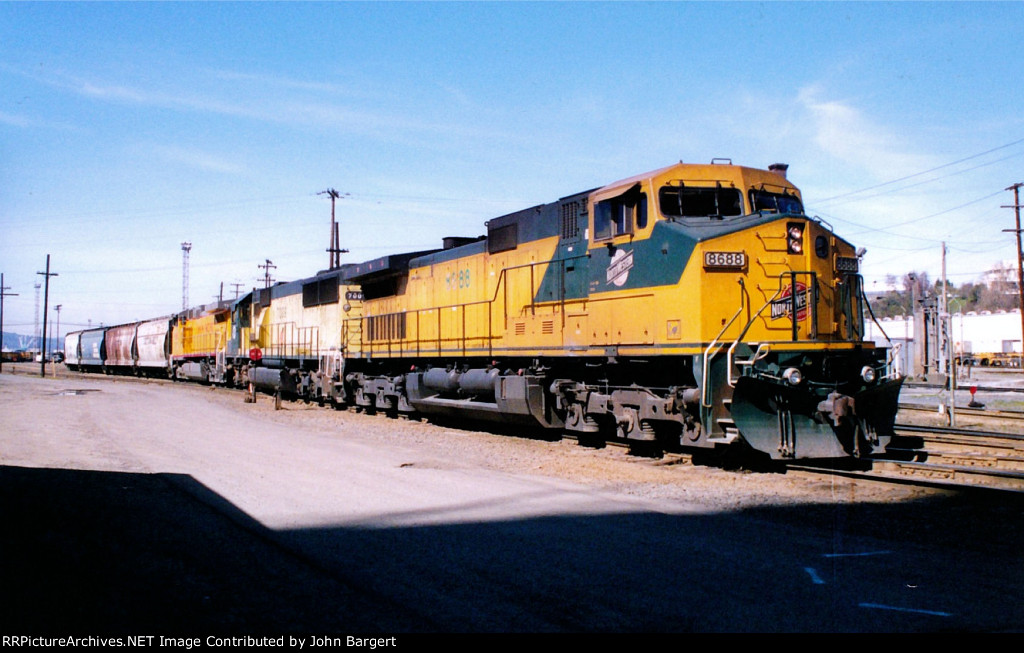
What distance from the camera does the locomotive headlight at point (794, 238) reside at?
34.0 ft

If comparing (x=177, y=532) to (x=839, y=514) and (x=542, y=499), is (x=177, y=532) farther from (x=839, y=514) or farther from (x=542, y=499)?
(x=839, y=514)

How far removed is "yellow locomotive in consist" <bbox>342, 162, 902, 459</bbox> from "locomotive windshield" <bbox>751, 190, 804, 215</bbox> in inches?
1.2

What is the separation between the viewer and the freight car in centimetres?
986

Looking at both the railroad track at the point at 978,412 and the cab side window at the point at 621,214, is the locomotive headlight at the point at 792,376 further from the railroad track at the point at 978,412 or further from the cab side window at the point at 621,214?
Result: the railroad track at the point at 978,412

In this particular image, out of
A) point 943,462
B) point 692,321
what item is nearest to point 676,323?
point 692,321

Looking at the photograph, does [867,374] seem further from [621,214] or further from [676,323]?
[621,214]

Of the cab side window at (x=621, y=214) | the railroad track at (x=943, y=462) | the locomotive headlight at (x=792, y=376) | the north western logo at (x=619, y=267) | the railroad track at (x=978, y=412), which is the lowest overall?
the railroad track at (x=943, y=462)

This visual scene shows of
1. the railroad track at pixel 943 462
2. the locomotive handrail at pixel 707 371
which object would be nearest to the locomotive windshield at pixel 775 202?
the locomotive handrail at pixel 707 371

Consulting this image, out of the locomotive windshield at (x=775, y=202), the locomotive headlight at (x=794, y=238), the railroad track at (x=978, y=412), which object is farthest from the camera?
the railroad track at (x=978, y=412)

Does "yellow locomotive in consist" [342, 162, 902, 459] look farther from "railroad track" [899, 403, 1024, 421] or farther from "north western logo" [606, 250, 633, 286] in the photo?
"railroad track" [899, 403, 1024, 421]

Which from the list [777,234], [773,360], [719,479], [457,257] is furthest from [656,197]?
[457,257]

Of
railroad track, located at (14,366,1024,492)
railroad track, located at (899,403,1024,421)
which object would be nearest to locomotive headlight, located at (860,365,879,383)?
railroad track, located at (14,366,1024,492)

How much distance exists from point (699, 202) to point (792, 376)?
112 inches

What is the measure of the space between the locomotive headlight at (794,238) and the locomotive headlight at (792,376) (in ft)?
5.60
